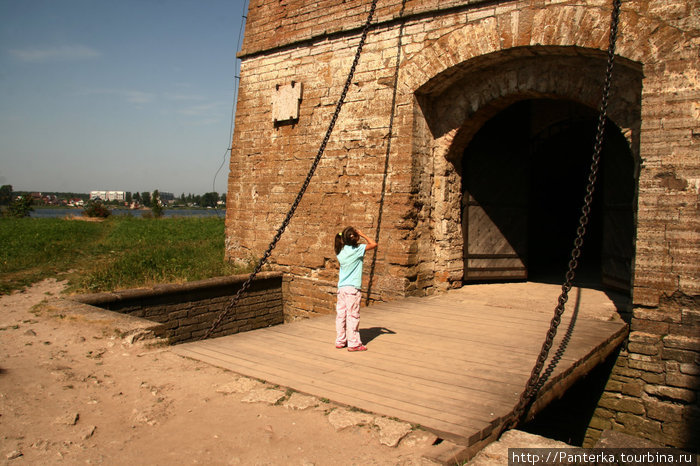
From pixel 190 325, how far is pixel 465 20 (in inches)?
234

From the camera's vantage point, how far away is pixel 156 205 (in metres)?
35.9

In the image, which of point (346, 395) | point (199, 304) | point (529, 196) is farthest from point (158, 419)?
point (529, 196)

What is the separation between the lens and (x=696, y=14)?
4.95m

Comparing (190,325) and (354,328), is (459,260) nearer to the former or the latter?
(354,328)

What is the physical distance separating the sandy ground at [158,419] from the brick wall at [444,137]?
3401 millimetres

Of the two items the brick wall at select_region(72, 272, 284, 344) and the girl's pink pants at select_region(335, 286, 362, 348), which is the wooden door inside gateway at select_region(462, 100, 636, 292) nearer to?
the brick wall at select_region(72, 272, 284, 344)

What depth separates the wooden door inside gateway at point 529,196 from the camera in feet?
Result: 22.2

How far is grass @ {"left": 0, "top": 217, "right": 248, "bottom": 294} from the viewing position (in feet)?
28.7

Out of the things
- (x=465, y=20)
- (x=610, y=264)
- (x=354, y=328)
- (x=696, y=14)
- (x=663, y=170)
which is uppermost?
(x=465, y=20)

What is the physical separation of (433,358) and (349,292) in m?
0.93

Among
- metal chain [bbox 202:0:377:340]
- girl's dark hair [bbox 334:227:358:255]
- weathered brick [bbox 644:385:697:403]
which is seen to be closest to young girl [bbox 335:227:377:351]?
girl's dark hair [bbox 334:227:358:255]

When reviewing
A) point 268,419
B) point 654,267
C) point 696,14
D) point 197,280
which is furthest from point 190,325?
point 696,14

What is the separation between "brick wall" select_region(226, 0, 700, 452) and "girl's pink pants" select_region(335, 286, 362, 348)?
8.55 ft

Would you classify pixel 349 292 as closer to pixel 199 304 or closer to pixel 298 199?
pixel 298 199
